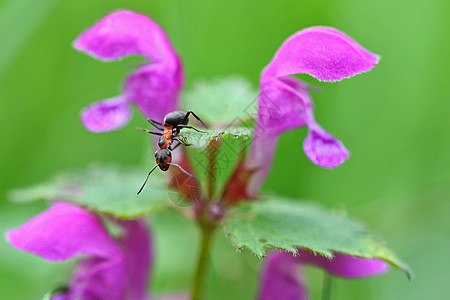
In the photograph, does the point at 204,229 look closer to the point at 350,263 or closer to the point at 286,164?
the point at 350,263

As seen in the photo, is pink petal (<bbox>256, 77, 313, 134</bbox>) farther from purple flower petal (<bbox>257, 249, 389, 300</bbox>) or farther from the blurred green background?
the blurred green background

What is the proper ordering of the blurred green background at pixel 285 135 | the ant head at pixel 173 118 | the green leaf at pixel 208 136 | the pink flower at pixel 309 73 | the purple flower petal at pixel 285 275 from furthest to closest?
1. the blurred green background at pixel 285 135
2. the purple flower petal at pixel 285 275
3. the ant head at pixel 173 118
4. the pink flower at pixel 309 73
5. the green leaf at pixel 208 136

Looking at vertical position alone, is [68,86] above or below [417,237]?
above

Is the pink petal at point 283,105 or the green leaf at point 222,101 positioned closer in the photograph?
the pink petal at point 283,105

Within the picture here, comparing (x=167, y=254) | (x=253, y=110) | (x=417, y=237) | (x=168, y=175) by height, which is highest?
(x=253, y=110)

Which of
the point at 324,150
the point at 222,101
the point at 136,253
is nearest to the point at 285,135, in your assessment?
the point at 222,101

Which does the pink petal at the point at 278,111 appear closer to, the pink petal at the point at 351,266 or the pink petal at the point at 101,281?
the pink petal at the point at 351,266

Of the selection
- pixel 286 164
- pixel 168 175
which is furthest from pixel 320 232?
pixel 286 164

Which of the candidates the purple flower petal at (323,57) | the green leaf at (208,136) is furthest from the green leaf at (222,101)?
the green leaf at (208,136)
